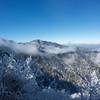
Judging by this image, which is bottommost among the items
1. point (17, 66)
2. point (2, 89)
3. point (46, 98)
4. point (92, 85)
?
point (92, 85)

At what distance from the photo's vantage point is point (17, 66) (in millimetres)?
24062

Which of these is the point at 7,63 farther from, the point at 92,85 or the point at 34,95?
the point at 92,85

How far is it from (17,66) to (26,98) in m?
3.02

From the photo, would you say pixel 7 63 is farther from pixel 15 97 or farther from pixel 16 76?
pixel 15 97

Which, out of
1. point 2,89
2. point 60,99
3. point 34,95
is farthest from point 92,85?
point 2,89

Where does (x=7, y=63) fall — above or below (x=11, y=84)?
above

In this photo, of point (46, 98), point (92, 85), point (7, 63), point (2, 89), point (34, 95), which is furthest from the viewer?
point (92, 85)

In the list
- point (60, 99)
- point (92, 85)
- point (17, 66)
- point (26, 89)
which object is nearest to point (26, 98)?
point (26, 89)

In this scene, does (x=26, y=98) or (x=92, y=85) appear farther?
(x=92, y=85)

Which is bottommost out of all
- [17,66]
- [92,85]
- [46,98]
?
[92,85]

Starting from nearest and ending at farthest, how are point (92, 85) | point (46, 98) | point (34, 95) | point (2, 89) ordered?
point (2, 89) → point (34, 95) → point (46, 98) → point (92, 85)

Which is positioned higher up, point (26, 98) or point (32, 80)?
point (32, 80)

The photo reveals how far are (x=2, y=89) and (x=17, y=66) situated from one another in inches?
122

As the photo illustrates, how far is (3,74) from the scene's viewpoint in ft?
75.4
